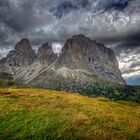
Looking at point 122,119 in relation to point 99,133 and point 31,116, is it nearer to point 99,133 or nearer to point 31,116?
point 99,133

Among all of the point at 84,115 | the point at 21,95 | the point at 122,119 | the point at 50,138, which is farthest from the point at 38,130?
the point at 21,95

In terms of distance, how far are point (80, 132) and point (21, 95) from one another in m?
12.5

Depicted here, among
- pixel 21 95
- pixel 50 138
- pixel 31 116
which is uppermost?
pixel 21 95

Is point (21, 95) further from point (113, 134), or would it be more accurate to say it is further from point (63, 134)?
point (113, 134)

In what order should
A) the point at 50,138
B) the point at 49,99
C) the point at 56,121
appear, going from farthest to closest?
1. the point at 49,99
2. the point at 56,121
3. the point at 50,138

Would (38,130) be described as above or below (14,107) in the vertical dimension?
below

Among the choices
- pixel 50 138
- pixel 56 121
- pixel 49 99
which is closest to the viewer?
pixel 50 138

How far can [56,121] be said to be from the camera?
20328 mm

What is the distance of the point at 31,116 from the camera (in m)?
21.4

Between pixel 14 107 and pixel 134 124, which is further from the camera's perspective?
pixel 14 107

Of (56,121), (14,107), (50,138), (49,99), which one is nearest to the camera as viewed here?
(50,138)

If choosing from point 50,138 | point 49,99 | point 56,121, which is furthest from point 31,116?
point 49,99

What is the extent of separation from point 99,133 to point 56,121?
408 cm

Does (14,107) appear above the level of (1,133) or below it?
above
